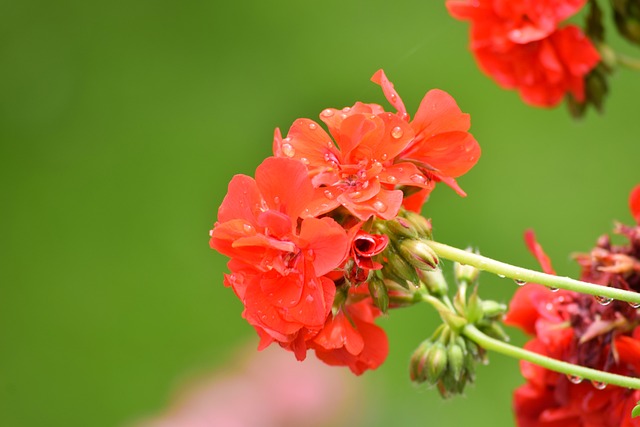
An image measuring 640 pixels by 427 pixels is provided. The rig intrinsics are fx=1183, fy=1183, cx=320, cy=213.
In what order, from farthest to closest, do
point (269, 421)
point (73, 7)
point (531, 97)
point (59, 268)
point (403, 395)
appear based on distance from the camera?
1. point (73, 7)
2. point (59, 268)
3. point (403, 395)
4. point (269, 421)
5. point (531, 97)

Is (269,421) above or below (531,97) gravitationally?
below

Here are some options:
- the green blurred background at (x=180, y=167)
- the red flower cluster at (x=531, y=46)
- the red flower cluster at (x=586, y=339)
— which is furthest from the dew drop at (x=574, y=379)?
the green blurred background at (x=180, y=167)

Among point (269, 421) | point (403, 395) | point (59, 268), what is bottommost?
point (403, 395)

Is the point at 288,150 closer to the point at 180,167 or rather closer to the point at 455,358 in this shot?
the point at 455,358

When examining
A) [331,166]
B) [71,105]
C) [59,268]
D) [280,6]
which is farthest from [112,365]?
[331,166]

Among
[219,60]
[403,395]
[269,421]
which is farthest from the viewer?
[219,60]

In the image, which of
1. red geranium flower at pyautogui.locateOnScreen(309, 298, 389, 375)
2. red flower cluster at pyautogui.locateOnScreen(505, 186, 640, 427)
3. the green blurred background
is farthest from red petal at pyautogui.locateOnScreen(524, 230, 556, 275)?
the green blurred background

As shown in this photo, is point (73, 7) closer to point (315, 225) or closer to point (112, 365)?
point (112, 365)

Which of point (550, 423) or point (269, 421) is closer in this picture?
point (550, 423)
